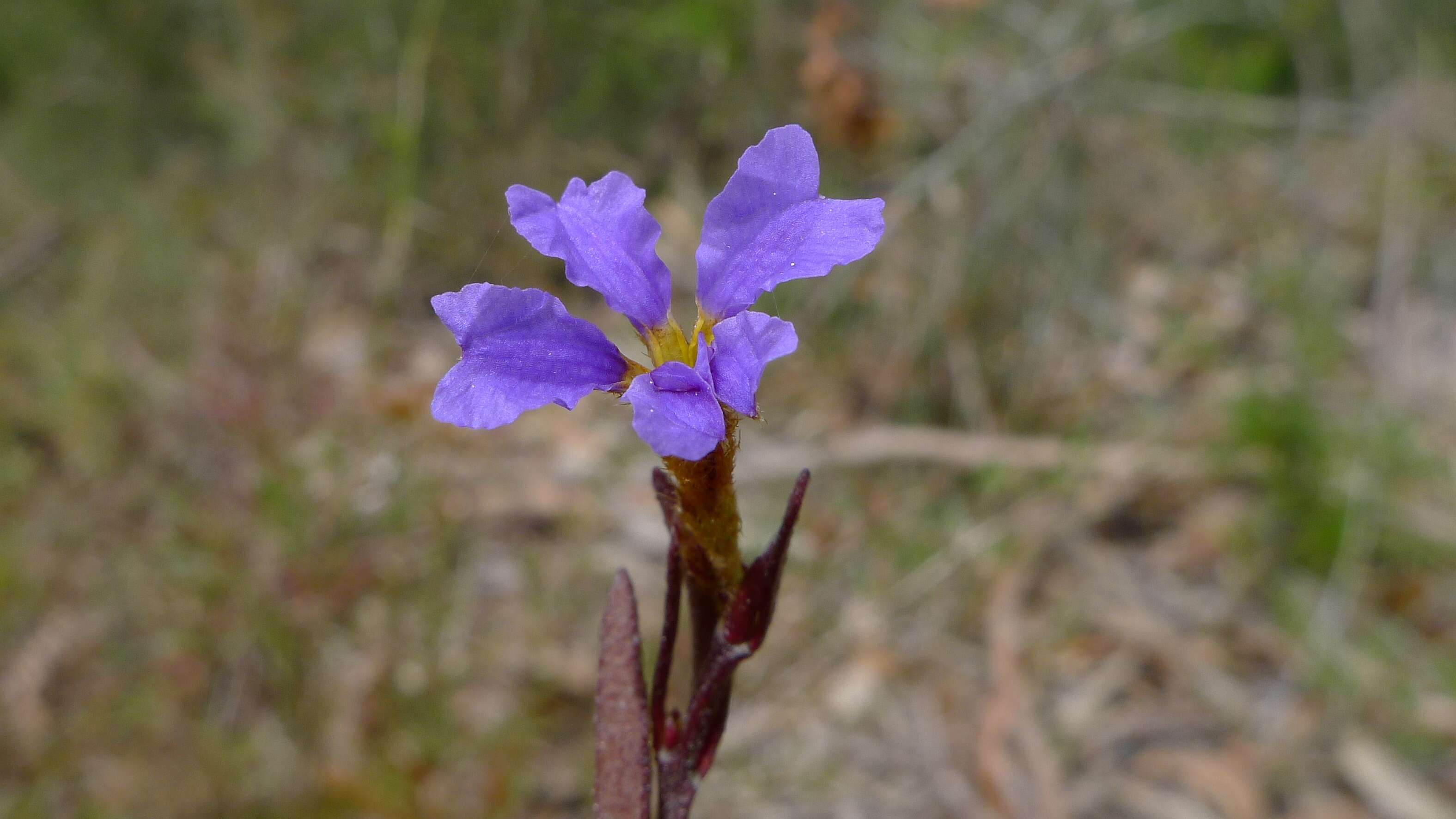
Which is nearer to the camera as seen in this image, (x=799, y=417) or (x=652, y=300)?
(x=652, y=300)

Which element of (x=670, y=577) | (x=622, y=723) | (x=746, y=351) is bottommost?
(x=622, y=723)

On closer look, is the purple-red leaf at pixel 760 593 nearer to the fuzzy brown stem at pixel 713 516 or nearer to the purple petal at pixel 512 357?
the fuzzy brown stem at pixel 713 516

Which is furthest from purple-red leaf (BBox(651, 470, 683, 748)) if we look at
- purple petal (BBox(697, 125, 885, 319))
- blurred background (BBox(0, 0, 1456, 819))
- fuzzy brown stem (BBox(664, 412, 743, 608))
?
blurred background (BBox(0, 0, 1456, 819))

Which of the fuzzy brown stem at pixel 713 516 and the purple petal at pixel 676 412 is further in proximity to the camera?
the fuzzy brown stem at pixel 713 516

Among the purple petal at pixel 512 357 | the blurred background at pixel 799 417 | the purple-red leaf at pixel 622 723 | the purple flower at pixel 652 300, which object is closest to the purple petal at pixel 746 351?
the purple flower at pixel 652 300

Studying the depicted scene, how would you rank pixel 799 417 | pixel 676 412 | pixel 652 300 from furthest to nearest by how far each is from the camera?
pixel 799 417
pixel 652 300
pixel 676 412

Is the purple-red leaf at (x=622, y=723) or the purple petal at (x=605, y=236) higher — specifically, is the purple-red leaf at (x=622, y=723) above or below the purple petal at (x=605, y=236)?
below

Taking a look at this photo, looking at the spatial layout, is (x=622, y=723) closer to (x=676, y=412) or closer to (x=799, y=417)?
(x=676, y=412)

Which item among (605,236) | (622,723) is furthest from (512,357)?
(622,723)
